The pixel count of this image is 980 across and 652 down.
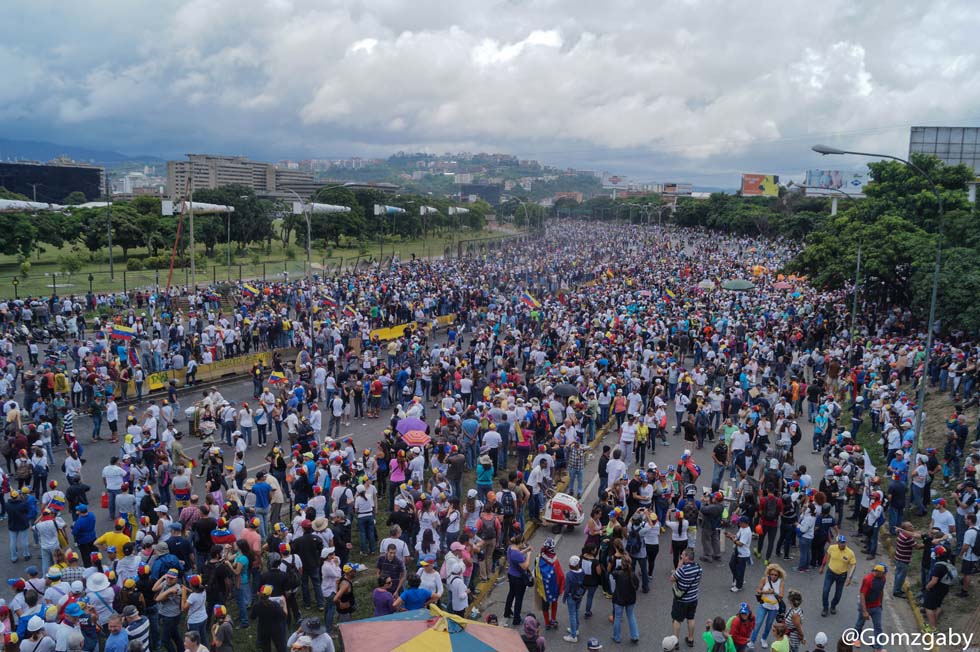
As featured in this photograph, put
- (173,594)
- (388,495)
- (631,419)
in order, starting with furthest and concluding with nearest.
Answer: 1. (631,419)
2. (388,495)
3. (173,594)

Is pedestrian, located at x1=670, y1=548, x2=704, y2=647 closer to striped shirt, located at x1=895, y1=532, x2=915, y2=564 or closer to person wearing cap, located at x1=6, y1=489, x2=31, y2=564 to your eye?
striped shirt, located at x1=895, y1=532, x2=915, y2=564

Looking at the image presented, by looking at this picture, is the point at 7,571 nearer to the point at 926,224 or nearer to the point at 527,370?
the point at 527,370

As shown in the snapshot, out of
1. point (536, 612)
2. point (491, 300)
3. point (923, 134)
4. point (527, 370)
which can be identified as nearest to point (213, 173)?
point (923, 134)

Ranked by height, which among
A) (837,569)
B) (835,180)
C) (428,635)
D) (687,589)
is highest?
(835,180)

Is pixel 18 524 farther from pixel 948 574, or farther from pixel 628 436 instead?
pixel 948 574

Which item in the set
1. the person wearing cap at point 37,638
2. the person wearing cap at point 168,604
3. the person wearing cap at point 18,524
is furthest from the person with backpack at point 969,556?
the person wearing cap at point 18,524

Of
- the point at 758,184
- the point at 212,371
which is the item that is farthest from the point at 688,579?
the point at 758,184

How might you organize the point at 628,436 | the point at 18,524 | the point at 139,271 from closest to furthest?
the point at 18,524 → the point at 628,436 → the point at 139,271
